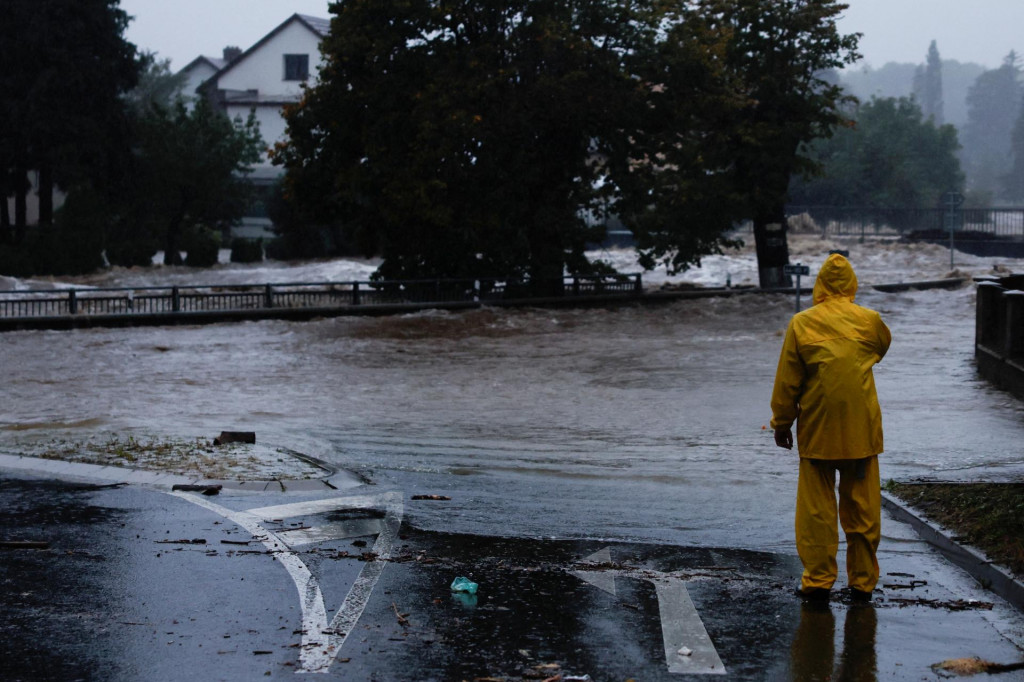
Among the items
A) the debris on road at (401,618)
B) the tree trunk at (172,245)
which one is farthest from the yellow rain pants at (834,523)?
the tree trunk at (172,245)

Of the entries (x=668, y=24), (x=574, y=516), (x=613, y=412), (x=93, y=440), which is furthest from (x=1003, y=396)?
(x=668, y=24)

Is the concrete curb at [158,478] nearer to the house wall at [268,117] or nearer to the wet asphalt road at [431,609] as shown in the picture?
the wet asphalt road at [431,609]

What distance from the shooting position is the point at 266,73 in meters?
73.6

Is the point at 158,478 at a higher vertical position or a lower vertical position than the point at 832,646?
lower

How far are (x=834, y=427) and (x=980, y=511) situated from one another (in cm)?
267

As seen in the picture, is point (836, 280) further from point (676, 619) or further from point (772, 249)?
point (772, 249)

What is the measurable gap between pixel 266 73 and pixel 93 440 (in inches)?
2496

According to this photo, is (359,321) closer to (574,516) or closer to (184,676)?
(574,516)

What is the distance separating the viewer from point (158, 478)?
10.9 m

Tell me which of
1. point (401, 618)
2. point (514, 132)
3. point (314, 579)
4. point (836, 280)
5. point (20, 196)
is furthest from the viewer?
point (20, 196)

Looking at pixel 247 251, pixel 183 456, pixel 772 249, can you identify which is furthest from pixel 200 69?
pixel 183 456

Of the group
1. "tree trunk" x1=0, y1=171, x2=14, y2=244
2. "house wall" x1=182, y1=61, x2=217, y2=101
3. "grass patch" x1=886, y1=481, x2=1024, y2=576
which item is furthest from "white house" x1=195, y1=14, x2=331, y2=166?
"grass patch" x1=886, y1=481, x2=1024, y2=576

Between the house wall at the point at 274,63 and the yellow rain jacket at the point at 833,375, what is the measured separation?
227 feet

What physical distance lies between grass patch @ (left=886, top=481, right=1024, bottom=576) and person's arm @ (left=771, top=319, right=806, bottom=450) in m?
1.66
